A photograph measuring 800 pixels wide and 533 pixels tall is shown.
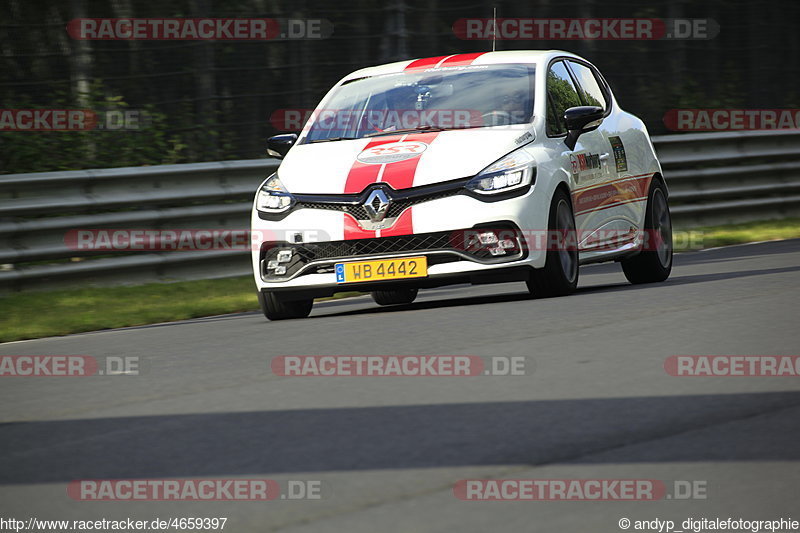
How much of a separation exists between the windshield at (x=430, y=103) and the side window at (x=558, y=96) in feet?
0.56

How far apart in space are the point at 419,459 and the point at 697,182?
41.7 feet

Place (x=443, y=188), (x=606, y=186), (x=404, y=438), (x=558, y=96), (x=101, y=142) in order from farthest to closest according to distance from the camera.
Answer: (x=101, y=142)
(x=606, y=186)
(x=558, y=96)
(x=443, y=188)
(x=404, y=438)

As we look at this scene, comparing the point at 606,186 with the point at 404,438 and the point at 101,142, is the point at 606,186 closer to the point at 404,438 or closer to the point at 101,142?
the point at 101,142

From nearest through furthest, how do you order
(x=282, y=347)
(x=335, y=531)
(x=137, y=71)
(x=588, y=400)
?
(x=335, y=531), (x=588, y=400), (x=282, y=347), (x=137, y=71)

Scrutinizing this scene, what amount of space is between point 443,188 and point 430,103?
1234 millimetres

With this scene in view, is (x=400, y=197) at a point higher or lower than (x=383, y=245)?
higher

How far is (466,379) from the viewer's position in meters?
6.09

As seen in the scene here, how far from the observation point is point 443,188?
28.8 feet

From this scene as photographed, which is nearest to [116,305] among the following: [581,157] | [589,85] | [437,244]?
[437,244]

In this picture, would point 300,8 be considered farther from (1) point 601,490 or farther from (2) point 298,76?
(1) point 601,490

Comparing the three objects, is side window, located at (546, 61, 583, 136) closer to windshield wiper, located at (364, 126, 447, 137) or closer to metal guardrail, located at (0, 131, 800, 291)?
windshield wiper, located at (364, 126, 447, 137)

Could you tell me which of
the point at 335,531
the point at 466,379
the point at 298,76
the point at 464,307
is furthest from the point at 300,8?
the point at 335,531

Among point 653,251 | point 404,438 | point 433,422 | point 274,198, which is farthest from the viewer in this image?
point 653,251

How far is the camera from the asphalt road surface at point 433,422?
404cm
